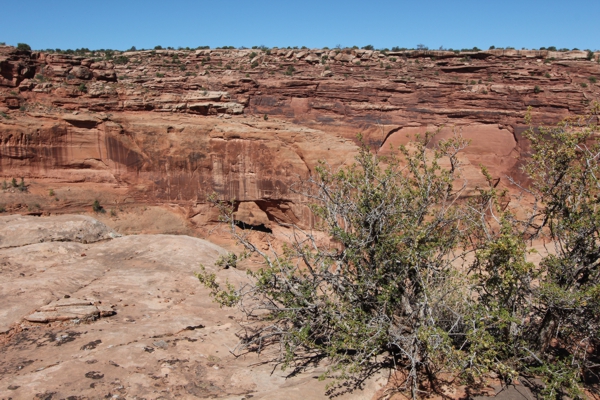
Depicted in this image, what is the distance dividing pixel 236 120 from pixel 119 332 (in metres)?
15.0

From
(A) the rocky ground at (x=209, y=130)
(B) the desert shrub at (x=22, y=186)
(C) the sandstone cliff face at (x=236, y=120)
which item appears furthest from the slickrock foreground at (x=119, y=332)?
(C) the sandstone cliff face at (x=236, y=120)

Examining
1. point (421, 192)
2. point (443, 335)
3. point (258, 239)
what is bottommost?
point (258, 239)

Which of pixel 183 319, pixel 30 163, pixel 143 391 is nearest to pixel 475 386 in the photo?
pixel 143 391

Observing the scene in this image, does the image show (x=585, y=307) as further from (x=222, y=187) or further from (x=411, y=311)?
(x=222, y=187)

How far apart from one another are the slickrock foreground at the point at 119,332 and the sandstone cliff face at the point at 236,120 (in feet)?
23.2

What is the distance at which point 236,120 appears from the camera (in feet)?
75.0

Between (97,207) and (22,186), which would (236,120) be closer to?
(97,207)

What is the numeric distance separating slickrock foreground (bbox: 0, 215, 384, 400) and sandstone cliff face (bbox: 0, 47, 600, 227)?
706cm

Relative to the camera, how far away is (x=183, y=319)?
10.8 meters

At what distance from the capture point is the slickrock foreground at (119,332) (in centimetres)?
766

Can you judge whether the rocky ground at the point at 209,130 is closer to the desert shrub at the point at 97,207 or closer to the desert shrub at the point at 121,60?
the desert shrub at the point at 97,207

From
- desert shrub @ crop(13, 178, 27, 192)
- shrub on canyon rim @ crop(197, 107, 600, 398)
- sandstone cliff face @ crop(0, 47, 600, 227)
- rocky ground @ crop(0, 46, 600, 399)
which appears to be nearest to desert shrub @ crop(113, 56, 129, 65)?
rocky ground @ crop(0, 46, 600, 399)

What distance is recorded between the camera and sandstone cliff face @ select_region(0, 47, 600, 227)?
71.5ft

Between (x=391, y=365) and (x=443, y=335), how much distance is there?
2.11 metres
